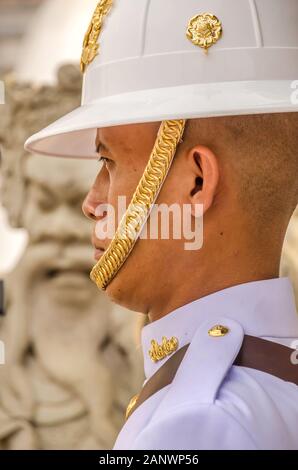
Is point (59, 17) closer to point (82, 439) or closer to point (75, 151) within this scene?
point (82, 439)

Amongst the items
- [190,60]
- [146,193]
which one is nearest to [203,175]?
[146,193]

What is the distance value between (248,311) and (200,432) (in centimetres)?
34

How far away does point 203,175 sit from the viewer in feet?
8.04

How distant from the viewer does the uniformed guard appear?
2.41 m

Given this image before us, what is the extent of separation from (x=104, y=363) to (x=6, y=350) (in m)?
0.46

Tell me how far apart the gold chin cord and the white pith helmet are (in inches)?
1.7

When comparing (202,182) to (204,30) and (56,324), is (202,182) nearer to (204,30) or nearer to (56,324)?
(204,30)

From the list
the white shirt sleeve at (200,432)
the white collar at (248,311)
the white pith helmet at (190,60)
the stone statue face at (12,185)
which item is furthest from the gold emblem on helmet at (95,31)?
the stone statue face at (12,185)

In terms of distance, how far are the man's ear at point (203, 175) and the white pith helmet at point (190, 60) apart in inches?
3.0

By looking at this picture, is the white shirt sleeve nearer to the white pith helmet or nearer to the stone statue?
the white pith helmet

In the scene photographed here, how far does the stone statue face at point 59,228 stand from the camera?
5.52 metres

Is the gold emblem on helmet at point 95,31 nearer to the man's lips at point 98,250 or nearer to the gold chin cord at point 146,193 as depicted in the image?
the gold chin cord at point 146,193

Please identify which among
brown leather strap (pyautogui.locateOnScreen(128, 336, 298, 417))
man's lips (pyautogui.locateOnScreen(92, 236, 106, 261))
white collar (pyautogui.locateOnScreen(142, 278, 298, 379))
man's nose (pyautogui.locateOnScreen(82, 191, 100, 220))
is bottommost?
brown leather strap (pyautogui.locateOnScreen(128, 336, 298, 417))

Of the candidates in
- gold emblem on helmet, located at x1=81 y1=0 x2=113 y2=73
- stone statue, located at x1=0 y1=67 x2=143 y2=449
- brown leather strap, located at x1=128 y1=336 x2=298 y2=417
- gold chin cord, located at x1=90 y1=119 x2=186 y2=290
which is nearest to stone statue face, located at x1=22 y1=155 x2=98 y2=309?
stone statue, located at x1=0 y1=67 x2=143 y2=449
